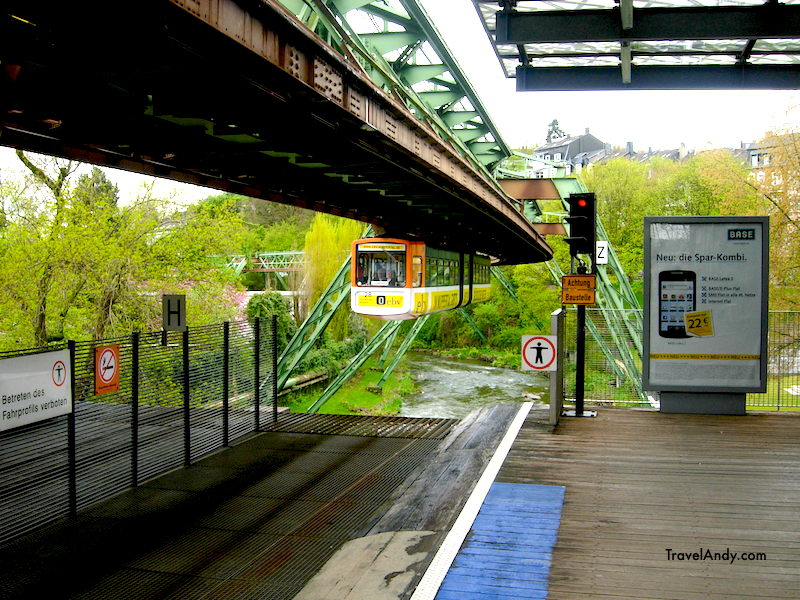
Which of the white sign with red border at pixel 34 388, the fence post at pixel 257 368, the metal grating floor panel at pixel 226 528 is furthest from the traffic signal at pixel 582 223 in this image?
the white sign with red border at pixel 34 388

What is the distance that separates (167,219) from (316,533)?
18.8 metres

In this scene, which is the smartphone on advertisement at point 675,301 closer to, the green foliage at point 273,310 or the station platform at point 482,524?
the station platform at point 482,524

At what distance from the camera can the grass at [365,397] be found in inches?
1428

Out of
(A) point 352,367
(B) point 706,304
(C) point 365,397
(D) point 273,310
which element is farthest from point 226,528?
(D) point 273,310

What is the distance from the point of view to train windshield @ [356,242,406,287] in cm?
Result: 2456

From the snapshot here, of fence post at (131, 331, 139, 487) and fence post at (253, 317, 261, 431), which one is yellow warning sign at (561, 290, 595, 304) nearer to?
fence post at (253, 317, 261, 431)

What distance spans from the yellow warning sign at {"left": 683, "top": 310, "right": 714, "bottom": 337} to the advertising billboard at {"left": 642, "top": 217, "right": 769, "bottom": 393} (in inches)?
0.5

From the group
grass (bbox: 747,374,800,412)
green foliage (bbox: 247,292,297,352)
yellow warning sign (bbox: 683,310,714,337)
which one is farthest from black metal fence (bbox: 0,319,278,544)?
green foliage (bbox: 247,292,297,352)

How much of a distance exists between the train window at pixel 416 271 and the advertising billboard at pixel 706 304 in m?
13.8

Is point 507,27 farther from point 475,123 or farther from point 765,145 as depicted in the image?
point 765,145

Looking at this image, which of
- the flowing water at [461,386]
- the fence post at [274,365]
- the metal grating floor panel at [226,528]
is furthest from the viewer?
the flowing water at [461,386]

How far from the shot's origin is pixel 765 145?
1273 inches

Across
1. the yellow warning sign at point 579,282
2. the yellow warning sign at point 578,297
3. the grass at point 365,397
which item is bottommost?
the grass at point 365,397

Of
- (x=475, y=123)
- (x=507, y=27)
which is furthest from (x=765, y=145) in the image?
(x=507, y=27)
